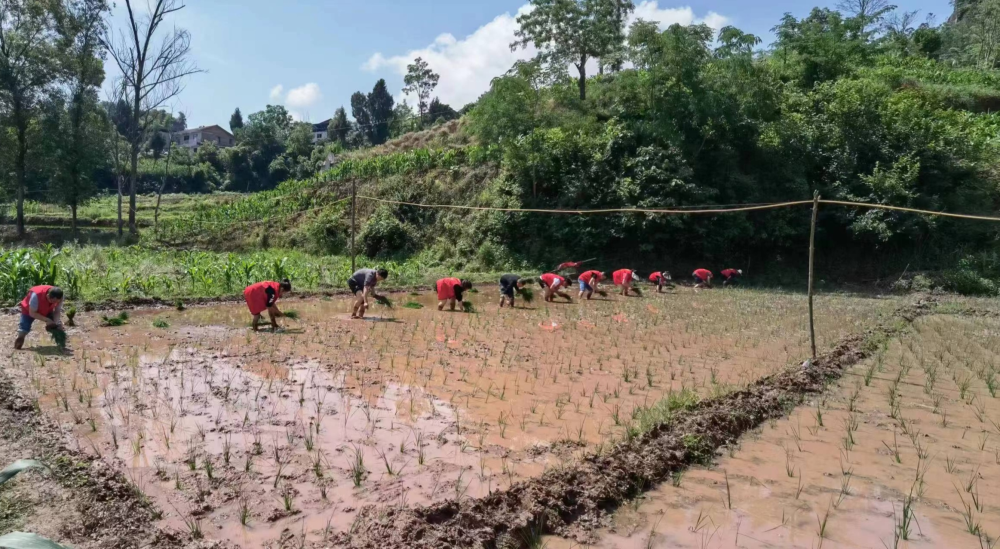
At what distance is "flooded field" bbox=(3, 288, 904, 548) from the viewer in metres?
3.83

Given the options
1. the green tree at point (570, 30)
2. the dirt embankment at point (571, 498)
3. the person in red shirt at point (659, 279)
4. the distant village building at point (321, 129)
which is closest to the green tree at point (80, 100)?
the green tree at point (570, 30)

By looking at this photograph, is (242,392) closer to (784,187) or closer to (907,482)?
(907,482)

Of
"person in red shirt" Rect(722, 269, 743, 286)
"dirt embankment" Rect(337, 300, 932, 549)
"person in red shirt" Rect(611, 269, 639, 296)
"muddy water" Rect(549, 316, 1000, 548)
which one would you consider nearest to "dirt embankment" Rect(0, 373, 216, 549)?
"dirt embankment" Rect(337, 300, 932, 549)

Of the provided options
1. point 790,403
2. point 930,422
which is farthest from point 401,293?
point 930,422

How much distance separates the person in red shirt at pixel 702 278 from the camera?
17.9 m

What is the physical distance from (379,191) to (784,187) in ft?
60.6

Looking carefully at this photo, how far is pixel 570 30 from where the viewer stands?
26.4 m

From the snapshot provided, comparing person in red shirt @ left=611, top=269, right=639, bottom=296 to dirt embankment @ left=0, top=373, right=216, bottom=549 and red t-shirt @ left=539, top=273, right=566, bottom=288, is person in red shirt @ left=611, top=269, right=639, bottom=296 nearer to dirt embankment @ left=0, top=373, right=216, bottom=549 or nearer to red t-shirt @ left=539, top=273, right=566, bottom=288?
red t-shirt @ left=539, top=273, right=566, bottom=288

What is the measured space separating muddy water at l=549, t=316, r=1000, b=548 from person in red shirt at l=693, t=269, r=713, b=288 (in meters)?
11.4

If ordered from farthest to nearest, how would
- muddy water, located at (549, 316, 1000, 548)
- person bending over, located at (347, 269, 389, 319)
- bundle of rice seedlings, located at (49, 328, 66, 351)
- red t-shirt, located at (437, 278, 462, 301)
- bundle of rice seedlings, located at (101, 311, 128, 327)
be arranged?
red t-shirt, located at (437, 278, 462, 301)
person bending over, located at (347, 269, 389, 319)
bundle of rice seedlings, located at (101, 311, 128, 327)
bundle of rice seedlings, located at (49, 328, 66, 351)
muddy water, located at (549, 316, 1000, 548)

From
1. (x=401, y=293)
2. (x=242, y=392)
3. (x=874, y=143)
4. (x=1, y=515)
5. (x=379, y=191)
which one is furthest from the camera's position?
(x=379, y=191)

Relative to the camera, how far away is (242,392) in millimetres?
6004

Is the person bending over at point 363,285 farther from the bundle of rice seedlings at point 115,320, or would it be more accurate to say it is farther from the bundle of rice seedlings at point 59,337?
the bundle of rice seedlings at point 59,337

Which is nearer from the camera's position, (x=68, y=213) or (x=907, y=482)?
(x=907, y=482)
